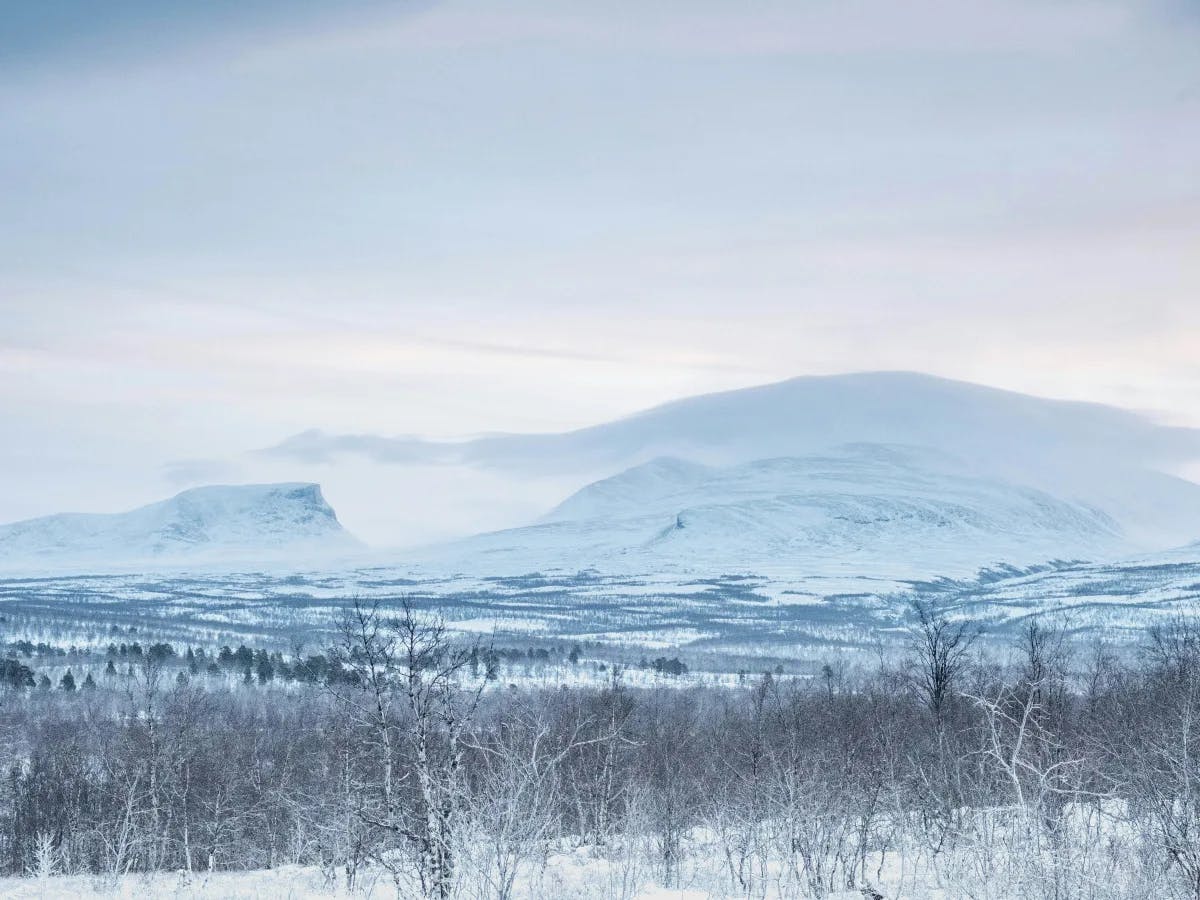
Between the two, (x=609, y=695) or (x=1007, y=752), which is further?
(x=609, y=695)

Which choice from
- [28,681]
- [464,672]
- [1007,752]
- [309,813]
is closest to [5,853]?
[309,813]

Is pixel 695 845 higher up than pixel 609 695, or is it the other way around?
pixel 609 695

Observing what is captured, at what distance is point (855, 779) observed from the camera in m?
44.5

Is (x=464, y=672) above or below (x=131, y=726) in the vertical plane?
below

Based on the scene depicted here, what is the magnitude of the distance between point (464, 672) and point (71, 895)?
116 meters

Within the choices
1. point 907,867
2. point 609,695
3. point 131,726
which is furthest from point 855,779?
point 131,726

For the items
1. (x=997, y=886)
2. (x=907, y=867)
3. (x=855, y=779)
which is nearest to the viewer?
(x=997, y=886)

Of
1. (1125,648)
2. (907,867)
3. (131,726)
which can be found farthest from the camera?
(1125,648)

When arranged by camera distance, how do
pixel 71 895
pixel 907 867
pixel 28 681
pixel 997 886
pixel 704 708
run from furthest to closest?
pixel 28 681 → pixel 704 708 → pixel 907 867 → pixel 71 895 → pixel 997 886

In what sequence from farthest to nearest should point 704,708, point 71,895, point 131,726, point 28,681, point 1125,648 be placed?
point 1125,648
point 28,681
point 704,708
point 131,726
point 71,895

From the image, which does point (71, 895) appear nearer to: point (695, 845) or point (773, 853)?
point (695, 845)

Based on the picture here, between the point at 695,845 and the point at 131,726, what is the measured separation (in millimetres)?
30795

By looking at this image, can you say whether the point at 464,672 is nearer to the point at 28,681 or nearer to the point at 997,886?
the point at 28,681

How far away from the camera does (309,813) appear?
5181cm
